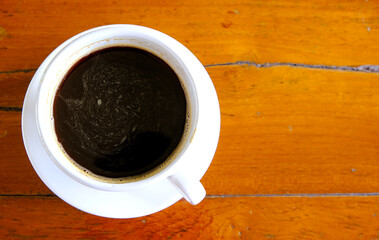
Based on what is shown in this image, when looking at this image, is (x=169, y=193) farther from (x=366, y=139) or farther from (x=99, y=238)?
(x=366, y=139)

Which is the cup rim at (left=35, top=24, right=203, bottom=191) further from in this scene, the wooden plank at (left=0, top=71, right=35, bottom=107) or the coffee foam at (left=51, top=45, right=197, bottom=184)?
the wooden plank at (left=0, top=71, right=35, bottom=107)

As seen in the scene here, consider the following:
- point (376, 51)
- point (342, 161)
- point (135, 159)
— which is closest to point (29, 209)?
point (135, 159)

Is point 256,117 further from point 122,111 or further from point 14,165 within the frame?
point 14,165

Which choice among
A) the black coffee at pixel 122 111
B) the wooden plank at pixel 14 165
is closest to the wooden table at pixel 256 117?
the wooden plank at pixel 14 165

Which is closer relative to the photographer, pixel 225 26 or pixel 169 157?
pixel 169 157

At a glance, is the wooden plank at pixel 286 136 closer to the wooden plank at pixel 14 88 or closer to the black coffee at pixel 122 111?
the wooden plank at pixel 14 88

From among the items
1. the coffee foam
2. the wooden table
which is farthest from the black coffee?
the wooden table

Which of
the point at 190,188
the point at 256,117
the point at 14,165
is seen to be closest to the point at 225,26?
the point at 256,117
